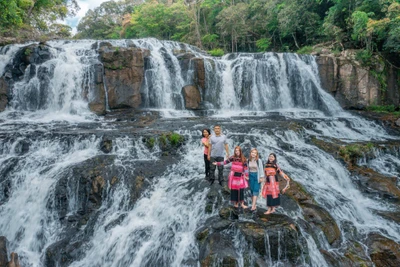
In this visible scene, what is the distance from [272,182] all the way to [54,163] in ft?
24.3

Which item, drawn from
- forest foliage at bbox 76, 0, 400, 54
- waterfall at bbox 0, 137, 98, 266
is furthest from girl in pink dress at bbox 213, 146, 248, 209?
forest foliage at bbox 76, 0, 400, 54

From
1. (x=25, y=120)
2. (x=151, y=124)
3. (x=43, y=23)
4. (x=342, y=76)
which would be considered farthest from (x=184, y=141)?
(x=43, y=23)

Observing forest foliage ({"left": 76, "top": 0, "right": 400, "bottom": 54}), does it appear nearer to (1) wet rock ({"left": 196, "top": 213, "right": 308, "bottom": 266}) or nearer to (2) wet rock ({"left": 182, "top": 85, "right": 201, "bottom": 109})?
(2) wet rock ({"left": 182, "top": 85, "right": 201, "bottom": 109})

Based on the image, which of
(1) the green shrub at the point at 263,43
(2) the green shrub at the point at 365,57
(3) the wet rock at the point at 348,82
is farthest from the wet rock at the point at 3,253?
(1) the green shrub at the point at 263,43

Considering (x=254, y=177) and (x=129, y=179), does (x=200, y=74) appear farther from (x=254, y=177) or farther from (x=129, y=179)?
(x=254, y=177)

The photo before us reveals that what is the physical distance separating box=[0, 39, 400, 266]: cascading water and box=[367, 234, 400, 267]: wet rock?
0.36m

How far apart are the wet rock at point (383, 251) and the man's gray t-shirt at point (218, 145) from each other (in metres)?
4.23

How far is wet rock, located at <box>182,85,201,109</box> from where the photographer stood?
19.1 meters

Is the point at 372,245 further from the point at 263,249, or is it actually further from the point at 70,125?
the point at 70,125

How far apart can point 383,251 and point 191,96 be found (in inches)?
562

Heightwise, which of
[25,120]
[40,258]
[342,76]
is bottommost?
[40,258]

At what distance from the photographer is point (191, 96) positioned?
754 inches

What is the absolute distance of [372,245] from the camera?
7.01m

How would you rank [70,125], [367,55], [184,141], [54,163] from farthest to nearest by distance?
[367,55]
[70,125]
[184,141]
[54,163]
